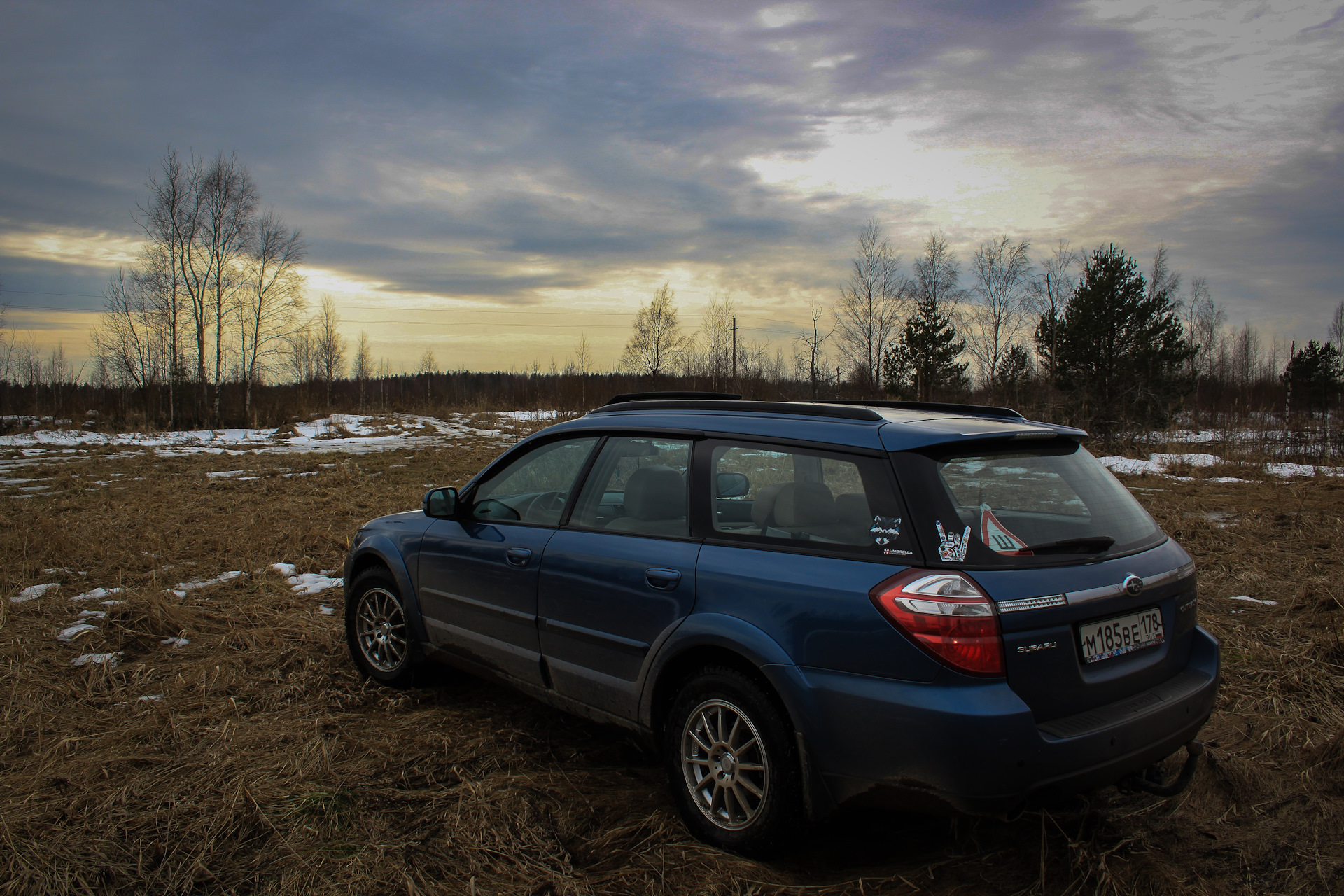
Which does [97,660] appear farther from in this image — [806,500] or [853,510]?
[853,510]

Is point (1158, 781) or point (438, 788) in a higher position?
point (1158, 781)

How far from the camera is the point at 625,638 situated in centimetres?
279

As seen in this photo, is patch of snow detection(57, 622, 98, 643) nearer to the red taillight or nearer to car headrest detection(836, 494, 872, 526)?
car headrest detection(836, 494, 872, 526)

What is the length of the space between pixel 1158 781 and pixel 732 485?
170cm

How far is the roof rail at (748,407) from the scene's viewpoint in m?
2.58

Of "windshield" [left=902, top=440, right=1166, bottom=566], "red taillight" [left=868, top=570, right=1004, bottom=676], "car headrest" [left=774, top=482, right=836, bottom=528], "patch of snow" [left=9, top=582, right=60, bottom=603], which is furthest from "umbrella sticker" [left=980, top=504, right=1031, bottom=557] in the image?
"patch of snow" [left=9, top=582, right=60, bottom=603]

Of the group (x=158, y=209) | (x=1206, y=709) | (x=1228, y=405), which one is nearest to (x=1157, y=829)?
(x=1206, y=709)

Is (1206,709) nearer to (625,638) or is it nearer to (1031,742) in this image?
(1031,742)

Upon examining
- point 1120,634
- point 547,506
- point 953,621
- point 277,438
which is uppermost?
point 547,506

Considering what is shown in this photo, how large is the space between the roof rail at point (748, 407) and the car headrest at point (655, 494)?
0.31 metres

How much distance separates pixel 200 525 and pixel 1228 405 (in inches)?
1054

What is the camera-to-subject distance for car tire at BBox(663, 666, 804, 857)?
90.6 inches

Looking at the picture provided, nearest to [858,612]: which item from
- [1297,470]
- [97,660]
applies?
[97,660]

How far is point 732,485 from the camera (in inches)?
111
